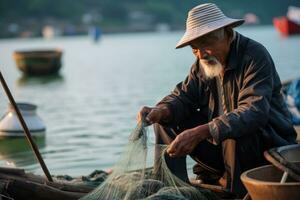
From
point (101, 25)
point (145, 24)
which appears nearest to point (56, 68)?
point (101, 25)

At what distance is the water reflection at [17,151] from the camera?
9156 mm

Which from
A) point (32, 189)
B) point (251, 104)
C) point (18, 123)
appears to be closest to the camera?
point (251, 104)

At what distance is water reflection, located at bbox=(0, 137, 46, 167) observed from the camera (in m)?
9.16

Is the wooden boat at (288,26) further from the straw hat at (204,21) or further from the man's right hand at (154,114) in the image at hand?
the straw hat at (204,21)

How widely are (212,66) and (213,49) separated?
0.37 ft

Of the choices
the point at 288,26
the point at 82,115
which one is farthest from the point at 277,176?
the point at 288,26

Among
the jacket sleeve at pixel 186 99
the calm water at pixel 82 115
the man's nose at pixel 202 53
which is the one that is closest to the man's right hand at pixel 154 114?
the jacket sleeve at pixel 186 99

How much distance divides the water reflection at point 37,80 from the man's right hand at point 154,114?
813 inches

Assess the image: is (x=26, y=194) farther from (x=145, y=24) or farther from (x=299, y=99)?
(x=145, y=24)

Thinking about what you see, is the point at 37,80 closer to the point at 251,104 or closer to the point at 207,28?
the point at 207,28

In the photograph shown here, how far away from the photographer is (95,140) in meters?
11.0

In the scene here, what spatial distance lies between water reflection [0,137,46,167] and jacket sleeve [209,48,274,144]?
4.80 metres

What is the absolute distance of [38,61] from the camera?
2673 centimetres

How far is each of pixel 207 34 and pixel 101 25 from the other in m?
123
